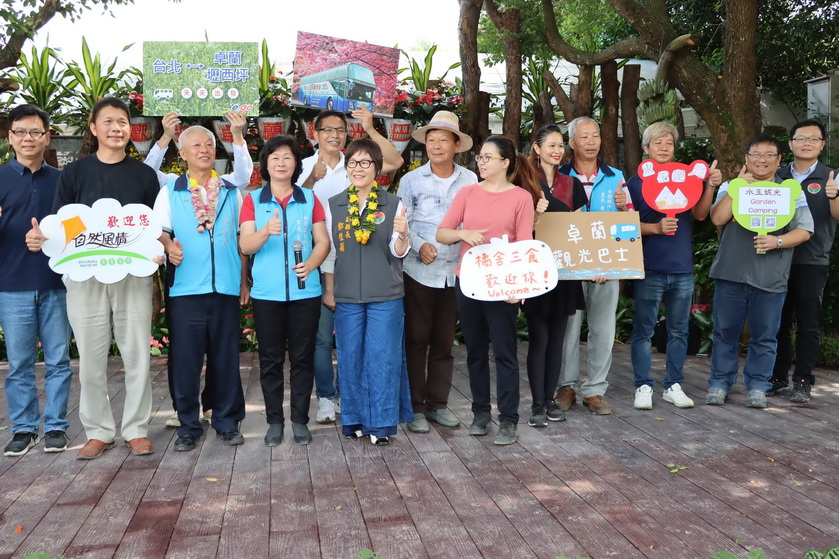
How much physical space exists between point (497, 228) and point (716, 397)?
77.4 inches

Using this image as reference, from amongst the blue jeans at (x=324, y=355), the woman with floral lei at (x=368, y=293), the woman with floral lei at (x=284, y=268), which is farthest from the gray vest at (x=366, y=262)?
the blue jeans at (x=324, y=355)

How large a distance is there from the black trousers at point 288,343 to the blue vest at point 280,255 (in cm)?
6

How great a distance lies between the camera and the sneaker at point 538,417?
4574mm

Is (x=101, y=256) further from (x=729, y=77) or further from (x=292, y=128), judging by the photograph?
(x=729, y=77)

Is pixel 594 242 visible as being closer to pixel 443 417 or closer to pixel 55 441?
pixel 443 417

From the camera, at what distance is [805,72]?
40.6 ft

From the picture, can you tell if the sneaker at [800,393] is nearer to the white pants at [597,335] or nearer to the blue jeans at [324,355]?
the white pants at [597,335]

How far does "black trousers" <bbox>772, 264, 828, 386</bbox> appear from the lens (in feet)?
16.7

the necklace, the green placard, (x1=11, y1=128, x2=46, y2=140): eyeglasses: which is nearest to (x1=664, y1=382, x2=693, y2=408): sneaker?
the necklace

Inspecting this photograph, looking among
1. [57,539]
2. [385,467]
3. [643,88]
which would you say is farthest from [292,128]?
[57,539]

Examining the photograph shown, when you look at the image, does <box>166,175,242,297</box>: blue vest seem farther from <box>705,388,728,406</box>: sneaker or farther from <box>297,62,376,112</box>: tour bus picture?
<box>705,388,728,406</box>: sneaker

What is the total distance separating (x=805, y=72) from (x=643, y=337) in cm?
925

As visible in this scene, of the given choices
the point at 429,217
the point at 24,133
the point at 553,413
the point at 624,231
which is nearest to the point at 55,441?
the point at 24,133

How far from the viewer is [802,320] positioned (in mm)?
5180
